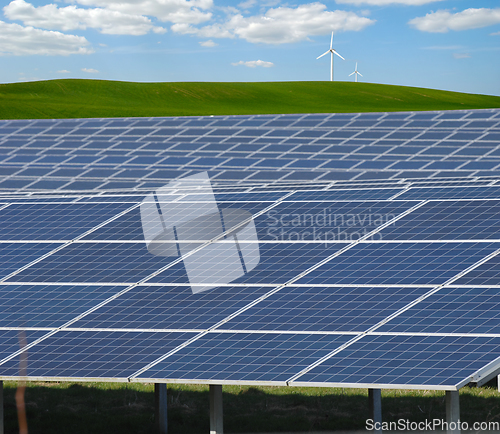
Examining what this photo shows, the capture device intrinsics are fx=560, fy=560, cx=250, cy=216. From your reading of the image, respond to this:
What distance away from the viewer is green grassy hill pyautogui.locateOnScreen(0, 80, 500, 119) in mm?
104125

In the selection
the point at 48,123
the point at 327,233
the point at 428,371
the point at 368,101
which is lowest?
the point at 428,371

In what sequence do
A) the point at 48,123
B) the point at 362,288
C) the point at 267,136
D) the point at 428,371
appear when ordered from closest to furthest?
the point at 428,371 → the point at 362,288 → the point at 267,136 → the point at 48,123

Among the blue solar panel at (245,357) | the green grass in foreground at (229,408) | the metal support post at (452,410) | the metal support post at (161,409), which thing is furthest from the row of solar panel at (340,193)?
the green grass in foreground at (229,408)

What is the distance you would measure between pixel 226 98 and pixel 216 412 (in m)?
111

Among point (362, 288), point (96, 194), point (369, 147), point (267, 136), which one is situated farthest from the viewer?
point (267, 136)

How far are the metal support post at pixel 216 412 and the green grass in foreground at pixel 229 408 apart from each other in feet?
23.7

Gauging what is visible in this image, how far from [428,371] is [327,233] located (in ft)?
18.4

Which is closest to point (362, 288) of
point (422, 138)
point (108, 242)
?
point (108, 242)

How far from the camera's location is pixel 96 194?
61.6 feet

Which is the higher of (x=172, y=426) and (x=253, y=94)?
(x=253, y=94)

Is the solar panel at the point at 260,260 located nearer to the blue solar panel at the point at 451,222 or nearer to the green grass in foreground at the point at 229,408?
the blue solar panel at the point at 451,222

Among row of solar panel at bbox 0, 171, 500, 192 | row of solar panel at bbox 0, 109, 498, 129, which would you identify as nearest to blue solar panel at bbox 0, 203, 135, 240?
row of solar panel at bbox 0, 171, 500, 192

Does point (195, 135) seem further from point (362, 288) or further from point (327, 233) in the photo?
point (362, 288)

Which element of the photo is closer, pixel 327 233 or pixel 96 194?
pixel 327 233
